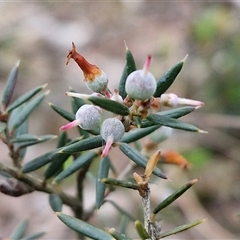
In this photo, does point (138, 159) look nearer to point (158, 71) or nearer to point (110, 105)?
point (110, 105)

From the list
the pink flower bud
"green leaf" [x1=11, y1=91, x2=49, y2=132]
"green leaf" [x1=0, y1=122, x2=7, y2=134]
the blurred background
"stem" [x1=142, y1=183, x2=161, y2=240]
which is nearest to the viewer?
the pink flower bud

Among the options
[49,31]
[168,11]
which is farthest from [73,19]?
[168,11]


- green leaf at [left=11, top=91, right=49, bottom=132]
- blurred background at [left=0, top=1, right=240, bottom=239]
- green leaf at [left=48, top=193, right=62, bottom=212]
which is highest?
blurred background at [left=0, top=1, right=240, bottom=239]

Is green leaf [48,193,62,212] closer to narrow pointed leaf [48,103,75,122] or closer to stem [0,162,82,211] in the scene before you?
stem [0,162,82,211]

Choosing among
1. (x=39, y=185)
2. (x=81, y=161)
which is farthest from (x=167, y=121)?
(x=39, y=185)

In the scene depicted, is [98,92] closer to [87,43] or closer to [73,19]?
[87,43]

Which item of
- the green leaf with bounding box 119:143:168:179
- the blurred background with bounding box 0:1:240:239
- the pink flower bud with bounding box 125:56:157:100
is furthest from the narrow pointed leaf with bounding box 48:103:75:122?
the blurred background with bounding box 0:1:240:239
